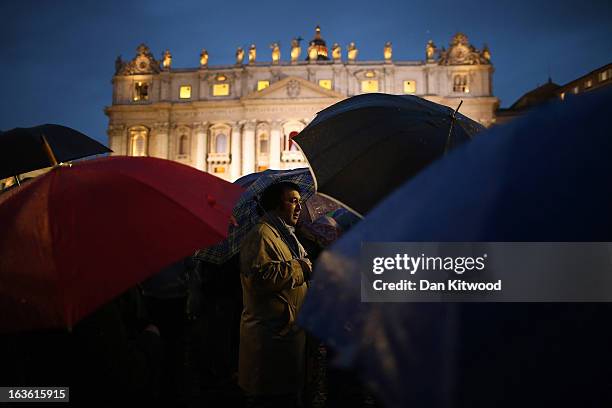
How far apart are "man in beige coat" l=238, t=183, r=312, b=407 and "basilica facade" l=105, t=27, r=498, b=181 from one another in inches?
1420

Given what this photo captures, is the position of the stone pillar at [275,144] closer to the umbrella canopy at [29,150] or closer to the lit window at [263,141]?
the lit window at [263,141]

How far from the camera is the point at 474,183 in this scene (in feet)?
3.64

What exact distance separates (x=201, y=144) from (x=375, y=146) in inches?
1545

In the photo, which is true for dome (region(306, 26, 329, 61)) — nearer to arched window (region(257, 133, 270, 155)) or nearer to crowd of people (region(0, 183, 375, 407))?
arched window (region(257, 133, 270, 155))

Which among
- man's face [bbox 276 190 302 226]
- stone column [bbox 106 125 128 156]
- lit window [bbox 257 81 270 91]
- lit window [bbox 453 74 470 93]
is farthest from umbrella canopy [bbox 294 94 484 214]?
stone column [bbox 106 125 128 156]

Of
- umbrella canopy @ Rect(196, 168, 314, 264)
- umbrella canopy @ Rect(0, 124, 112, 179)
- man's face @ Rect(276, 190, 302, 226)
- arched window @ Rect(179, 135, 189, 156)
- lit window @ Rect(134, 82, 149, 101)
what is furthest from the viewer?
lit window @ Rect(134, 82, 149, 101)

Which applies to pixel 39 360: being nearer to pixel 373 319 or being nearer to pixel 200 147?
pixel 373 319

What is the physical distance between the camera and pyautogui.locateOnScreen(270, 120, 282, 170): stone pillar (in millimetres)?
39594

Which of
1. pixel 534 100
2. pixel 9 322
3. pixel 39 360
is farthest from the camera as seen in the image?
pixel 534 100

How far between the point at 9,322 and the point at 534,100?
4844 centimetres

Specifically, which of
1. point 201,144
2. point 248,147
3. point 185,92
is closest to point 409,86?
point 248,147

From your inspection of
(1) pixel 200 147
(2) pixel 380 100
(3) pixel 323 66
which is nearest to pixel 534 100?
(3) pixel 323 66

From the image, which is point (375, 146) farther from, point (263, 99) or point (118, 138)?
point (118, 138)

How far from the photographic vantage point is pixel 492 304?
1.08 m
